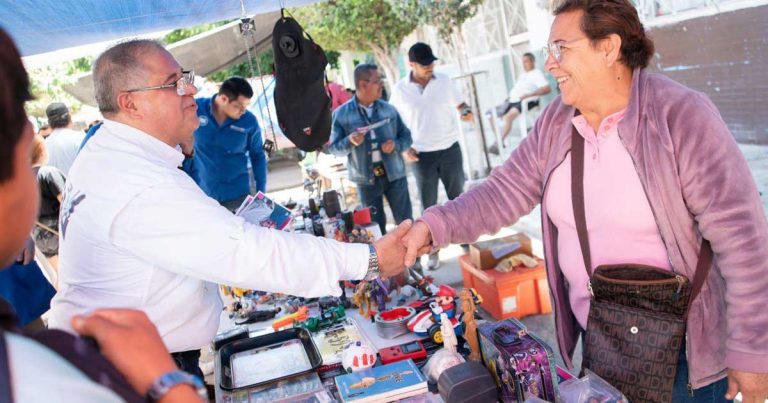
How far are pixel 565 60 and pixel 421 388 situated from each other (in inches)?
50.5

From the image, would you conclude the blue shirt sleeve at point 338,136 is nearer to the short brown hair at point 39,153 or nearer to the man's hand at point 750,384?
the short brown hair at point 39,153

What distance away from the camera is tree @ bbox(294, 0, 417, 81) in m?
12.8

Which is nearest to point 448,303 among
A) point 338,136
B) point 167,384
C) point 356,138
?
point 167,384

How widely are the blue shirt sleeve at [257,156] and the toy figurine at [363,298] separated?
145 inches

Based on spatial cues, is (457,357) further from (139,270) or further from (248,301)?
(248,301)

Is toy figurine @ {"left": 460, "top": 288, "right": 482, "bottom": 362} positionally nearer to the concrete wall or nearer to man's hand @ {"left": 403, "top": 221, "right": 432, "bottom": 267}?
man's hand @ {"left": 403, "top": 221, "right": 432, "bottom": 267}

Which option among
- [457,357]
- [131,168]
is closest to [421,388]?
[457,357]

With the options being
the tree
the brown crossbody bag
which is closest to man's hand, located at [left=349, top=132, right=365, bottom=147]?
the brown crossbody bag

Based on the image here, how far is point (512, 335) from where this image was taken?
1.84 meters

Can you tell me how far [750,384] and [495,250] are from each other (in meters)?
3.18

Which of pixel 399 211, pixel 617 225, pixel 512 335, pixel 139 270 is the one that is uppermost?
pixel 139 270

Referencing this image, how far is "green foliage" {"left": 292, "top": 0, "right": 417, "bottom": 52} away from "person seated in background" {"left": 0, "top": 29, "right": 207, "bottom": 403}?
1199 cm

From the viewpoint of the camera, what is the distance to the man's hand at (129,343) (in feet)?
2.67

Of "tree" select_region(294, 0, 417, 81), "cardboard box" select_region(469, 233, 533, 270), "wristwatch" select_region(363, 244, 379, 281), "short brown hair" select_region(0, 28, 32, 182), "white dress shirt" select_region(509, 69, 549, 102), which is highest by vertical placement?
"tree" select_region(294, 0, 417, 81)
